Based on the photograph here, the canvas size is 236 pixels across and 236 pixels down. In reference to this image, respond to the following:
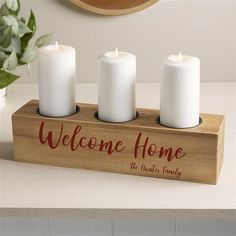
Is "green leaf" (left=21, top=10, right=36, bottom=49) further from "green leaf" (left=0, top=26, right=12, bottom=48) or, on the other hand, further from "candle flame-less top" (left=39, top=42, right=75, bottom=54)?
"candle flame-less top" (left=39, top=42, right=75, bottom=54)

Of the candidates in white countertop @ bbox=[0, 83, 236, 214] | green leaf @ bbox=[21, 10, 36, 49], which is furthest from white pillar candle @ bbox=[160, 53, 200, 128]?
green leaf @ bbox=[21, 10, 36, 49]

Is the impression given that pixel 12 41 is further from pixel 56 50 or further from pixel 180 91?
pixel 180 91

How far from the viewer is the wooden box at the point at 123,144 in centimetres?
96

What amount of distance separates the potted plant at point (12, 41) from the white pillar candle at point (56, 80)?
0.27ft

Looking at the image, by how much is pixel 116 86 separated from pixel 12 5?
1.13 ft

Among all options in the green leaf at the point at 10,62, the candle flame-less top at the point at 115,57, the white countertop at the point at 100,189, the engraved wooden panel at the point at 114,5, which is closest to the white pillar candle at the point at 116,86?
the candle flame-less top at the point at 115,57

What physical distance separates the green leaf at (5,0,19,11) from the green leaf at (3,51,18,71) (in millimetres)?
115

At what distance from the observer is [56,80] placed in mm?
1020

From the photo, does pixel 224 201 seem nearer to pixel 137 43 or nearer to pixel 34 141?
pixel 34 141

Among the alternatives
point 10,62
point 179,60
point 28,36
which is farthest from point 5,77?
point 179,60

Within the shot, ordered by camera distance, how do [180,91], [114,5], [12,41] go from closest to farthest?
[180,91]
[12,41]
[114,5]

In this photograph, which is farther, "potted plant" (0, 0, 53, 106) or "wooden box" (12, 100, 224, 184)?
"potted plant" (0, 0, 53, 106)

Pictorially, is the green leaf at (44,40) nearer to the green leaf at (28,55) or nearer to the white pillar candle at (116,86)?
the green leaf at (28,55)

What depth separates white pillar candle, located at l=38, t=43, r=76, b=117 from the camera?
1.01 m
